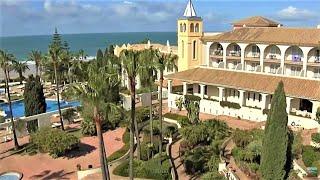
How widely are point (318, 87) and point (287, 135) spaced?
1549 cm

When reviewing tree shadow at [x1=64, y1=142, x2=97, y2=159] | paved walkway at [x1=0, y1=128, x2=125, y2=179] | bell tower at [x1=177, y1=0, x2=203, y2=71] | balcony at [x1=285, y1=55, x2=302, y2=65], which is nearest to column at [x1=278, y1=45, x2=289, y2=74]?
balcony at [x1=285, y1=55, x2=302, y2=65]

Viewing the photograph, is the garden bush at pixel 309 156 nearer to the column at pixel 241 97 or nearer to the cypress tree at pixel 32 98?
the column at pixel 241 97

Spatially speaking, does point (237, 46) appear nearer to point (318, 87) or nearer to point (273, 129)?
point (318, 87)

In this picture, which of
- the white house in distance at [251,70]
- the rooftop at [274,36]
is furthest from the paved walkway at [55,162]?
the rooftop at [274,36]

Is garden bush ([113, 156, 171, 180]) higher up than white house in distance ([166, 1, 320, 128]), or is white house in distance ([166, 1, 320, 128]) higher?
white house in distance ([166, 1, 320, 128])

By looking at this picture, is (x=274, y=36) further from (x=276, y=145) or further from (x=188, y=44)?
(x=276, y=145)

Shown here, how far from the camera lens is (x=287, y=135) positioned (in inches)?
1047

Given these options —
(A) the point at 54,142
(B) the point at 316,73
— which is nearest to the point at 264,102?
(B) the point at 316,73

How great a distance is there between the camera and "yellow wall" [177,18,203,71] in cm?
5544

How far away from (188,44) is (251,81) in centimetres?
1398

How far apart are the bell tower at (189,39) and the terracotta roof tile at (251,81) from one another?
18.0 ft

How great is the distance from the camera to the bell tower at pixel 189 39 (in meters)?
55.4

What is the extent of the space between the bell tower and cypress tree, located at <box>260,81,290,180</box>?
3039cm

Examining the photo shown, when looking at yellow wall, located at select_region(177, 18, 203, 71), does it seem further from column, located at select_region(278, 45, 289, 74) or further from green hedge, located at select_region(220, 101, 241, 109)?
column, located at select_region(278, 45, 289, 74)
